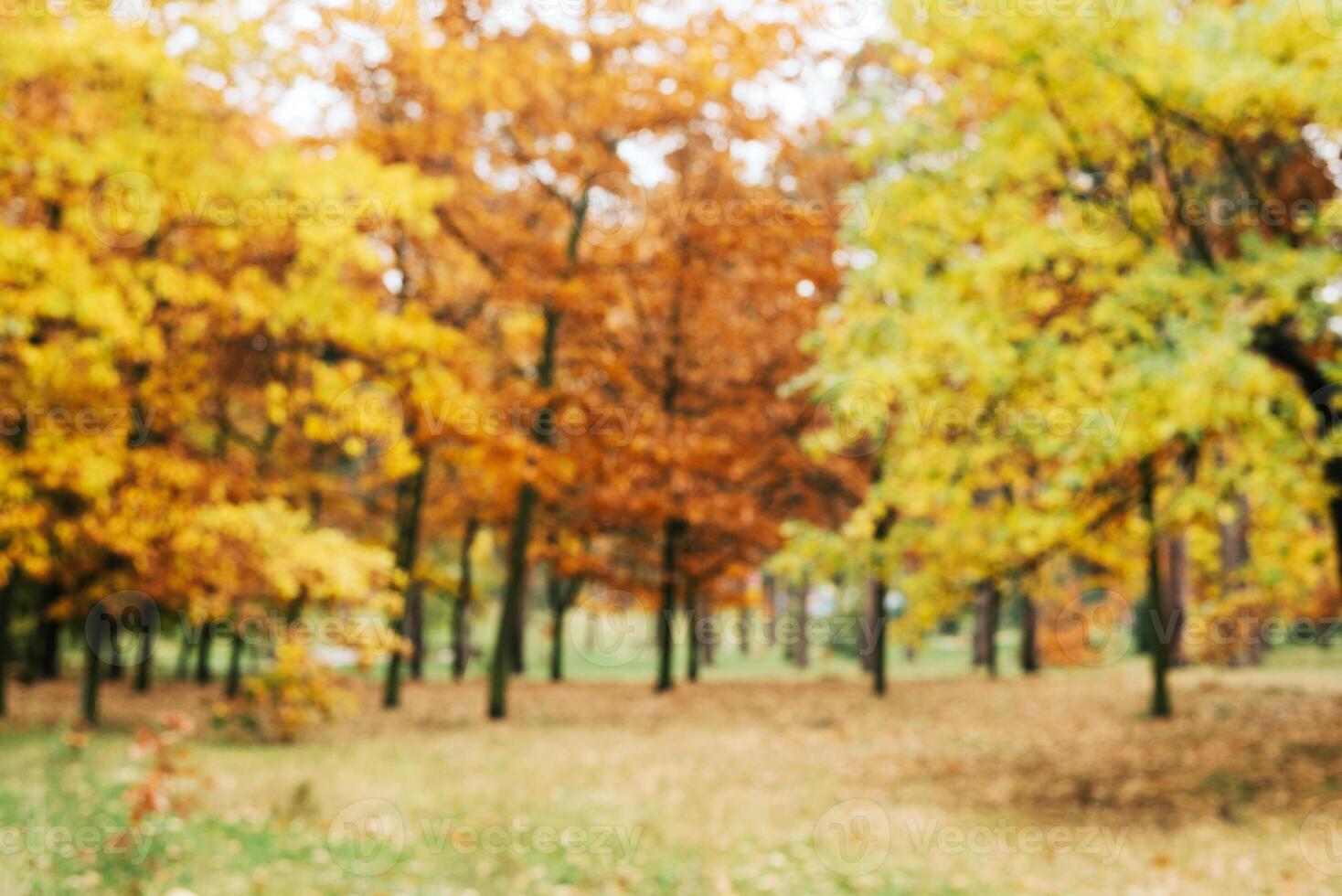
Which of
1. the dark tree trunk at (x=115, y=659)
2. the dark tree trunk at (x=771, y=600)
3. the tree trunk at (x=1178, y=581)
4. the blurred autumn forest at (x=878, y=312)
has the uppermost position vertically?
the blurred autumn forest at (x=878, y=312)

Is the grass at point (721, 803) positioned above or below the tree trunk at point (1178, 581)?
below

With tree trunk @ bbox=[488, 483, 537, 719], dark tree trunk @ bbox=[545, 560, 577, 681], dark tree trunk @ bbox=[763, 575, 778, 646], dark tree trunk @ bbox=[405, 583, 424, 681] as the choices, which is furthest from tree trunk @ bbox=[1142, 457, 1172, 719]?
dark tree trunk @ bbox=[405, 583, 424, 681]

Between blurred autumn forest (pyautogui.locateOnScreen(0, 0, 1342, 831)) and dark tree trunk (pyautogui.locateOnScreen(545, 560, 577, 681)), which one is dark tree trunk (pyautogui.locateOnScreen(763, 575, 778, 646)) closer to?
dark tree trunk (pyautogui.locateOnScreen(545, 560, 577, 681))

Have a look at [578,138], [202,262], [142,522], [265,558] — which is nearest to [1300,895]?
[265,558]

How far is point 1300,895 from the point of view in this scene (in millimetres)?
6664

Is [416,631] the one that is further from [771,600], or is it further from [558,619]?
[771,600]

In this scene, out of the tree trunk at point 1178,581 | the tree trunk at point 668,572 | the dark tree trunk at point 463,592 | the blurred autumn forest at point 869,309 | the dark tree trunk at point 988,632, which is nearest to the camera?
the blurred autumn forest at point 869,309

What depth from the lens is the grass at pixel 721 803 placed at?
7.21 m

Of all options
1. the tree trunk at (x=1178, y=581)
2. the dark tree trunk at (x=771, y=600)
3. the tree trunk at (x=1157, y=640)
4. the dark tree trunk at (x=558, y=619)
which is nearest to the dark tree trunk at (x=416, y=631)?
the dark tree trunk at (x=558, y=619)

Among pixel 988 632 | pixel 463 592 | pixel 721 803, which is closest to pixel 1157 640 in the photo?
→ pixel 721 803

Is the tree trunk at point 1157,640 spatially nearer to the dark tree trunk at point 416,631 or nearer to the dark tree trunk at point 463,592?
the dark tree trunk at point 463,592

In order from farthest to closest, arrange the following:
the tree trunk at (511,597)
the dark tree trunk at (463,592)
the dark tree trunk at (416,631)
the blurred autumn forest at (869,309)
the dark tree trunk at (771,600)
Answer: the dark tree trunk at (771,600), the dark tree trunk at (416,631), the dark tree trunk at (463,592), the tree trunk at (511,597), the blurred autumn forest at (869,309)

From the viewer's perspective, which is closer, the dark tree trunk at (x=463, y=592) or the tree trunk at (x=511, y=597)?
the tree trunk at (x=511, y=597)

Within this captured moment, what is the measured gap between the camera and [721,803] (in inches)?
390
